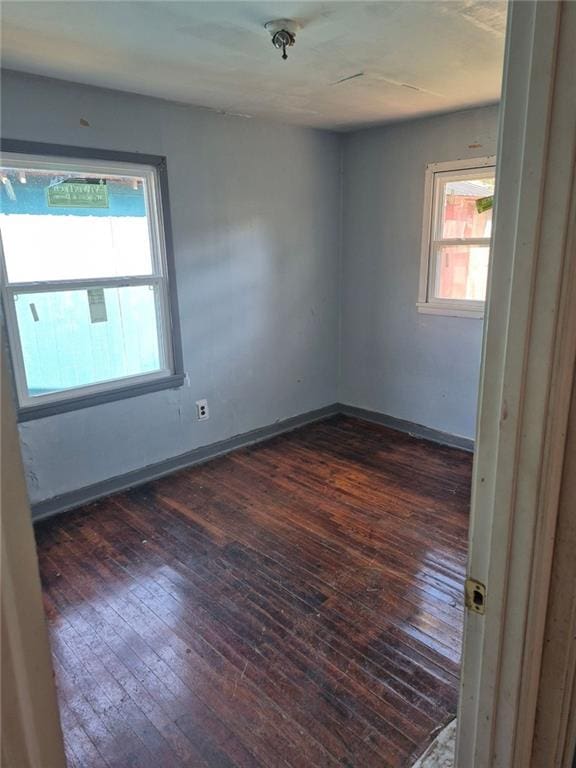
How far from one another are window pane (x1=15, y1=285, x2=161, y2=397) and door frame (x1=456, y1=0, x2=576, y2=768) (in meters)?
2.63

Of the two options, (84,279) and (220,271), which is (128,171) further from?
(220,271)

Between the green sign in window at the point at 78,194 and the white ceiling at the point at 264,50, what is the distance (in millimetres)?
518

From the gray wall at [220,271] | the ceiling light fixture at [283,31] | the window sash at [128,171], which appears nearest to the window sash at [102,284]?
the window sash at [128,171]

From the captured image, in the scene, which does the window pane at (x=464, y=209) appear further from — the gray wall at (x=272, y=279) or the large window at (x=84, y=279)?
the large window at (x=84, y=279)

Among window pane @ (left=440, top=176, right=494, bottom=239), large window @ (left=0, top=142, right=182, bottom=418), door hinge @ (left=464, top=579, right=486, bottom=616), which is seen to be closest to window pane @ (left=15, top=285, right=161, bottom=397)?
large window @ (left=0, top=142, right=182, bottom=418)

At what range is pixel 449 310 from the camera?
3.75 m

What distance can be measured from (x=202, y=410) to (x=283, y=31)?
7.84ft

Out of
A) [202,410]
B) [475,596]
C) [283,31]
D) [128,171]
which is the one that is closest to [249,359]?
[202,410]

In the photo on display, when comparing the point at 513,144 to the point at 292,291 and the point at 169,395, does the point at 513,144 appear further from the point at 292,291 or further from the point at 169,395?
the point at 292,291

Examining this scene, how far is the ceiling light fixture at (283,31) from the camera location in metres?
1.88

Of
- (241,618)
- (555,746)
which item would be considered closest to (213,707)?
(241,618)

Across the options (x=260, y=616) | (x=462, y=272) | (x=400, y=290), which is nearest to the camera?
(x=260, y=616)

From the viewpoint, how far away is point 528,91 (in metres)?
0.65

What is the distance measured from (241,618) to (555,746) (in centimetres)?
149
